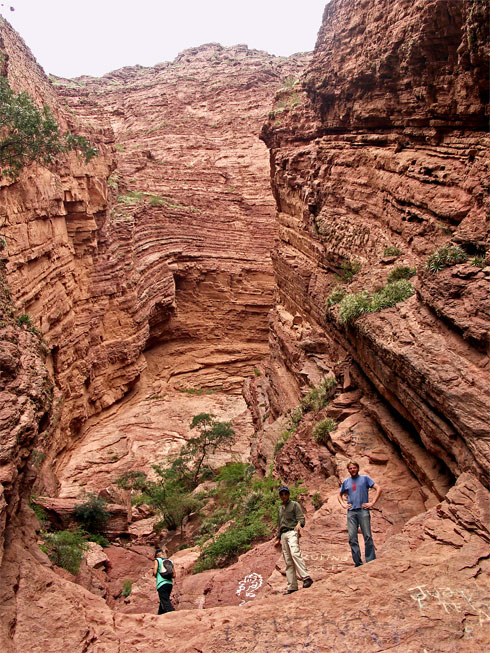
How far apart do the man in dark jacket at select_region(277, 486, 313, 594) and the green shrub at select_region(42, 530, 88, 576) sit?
5.00 metres

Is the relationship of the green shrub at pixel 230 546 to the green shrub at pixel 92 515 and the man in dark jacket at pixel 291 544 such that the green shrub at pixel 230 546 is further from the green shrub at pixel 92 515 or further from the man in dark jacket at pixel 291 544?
the green shrub at pixel 92 515

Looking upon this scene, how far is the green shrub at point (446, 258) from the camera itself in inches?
287

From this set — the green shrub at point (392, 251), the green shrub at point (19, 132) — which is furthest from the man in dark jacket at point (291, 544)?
the green shrub at point (19, 132)

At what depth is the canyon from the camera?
5227mm

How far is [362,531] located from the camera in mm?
5934

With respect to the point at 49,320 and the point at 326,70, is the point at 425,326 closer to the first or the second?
the point at 326,70

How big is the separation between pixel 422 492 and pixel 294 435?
4.51 meters

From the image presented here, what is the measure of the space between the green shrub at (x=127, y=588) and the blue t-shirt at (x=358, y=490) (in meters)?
5.85

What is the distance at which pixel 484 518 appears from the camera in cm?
521

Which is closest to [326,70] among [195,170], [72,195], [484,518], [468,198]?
[468,198]

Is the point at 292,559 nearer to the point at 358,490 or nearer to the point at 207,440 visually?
the point at 358,490

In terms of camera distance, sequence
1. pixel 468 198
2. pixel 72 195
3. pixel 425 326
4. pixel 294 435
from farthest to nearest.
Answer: pixel 72 195, pixel 294 435, pixel 468 198, pixel 425 326

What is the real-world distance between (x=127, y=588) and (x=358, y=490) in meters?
6.25

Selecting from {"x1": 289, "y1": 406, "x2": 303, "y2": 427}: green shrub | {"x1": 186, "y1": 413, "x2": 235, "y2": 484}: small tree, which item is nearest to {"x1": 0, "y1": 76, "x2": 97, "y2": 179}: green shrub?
{"x1": 289, "y1": 406, "x2": 303, "y2": 427}: green shrub
